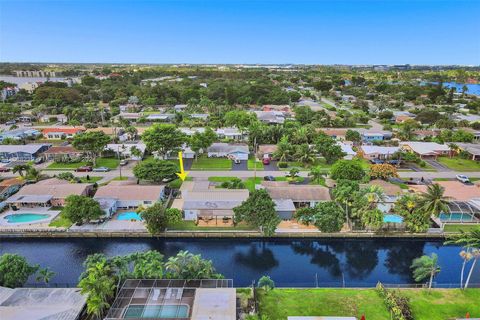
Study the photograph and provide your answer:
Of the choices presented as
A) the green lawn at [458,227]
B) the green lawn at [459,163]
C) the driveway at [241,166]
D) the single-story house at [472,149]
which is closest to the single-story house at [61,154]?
the driveway at [241,166]

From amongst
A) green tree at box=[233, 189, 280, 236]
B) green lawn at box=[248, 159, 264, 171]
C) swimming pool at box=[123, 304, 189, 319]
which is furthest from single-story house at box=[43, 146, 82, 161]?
swimming pool at box=[123, 304, 189, 319]

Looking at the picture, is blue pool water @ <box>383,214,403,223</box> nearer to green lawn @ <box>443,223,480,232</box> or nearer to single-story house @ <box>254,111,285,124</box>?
green lawn @ <box>443,223,480,232</box>

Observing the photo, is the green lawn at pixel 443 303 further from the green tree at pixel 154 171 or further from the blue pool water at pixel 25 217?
the blue pool water at pixel 25 217

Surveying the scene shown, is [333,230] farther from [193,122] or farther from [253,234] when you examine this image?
[193,122]

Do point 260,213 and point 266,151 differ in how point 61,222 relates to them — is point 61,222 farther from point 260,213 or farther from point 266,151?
point 266,151

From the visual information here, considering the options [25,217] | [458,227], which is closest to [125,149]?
[25,217]

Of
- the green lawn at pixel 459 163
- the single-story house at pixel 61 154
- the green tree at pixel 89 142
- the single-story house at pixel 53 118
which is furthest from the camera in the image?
the single-story house at pixel 53 118
